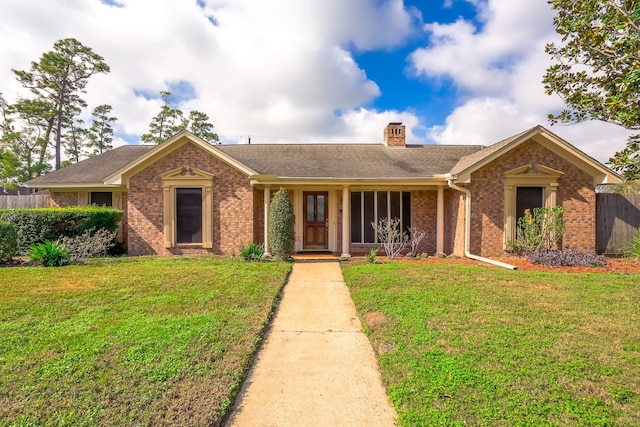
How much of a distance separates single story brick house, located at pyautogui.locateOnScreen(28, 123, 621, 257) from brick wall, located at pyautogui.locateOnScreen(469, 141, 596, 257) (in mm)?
33

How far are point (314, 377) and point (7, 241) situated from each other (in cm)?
1044

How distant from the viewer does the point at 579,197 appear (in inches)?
393

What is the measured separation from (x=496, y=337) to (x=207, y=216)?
8.98m

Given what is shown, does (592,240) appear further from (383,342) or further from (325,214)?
(383,342)

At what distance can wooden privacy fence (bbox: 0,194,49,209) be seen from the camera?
1280 cm

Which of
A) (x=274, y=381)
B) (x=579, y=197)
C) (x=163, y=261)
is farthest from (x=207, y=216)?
(x=579, y=197)

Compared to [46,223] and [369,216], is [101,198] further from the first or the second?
[369,216]

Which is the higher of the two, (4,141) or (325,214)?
(4,141)

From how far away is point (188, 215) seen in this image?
10.5m

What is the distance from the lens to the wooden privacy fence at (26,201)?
12797 millimetres

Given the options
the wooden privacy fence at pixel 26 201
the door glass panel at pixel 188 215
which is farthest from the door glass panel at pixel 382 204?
the wooden privacy fence at pixel 26 201

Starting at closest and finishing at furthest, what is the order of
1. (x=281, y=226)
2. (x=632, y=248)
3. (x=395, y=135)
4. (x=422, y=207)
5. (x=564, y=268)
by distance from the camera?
(x=564, y=268) → (x=281, y=226) → (x=632, y=248) → (x=422, y=207) → (x=395, y=135)

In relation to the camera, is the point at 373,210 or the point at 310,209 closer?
the point at 373,210

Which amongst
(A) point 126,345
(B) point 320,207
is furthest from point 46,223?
(B) point 320,207
